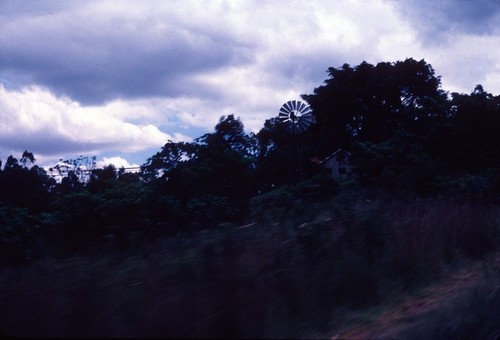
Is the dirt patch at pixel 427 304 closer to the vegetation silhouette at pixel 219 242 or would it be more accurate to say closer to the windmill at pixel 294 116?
the vegetation silhouette at pixel 219 242

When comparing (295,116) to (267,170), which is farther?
(267,170)

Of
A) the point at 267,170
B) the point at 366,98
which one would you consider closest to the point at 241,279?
the point at 267,170

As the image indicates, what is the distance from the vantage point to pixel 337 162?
113ft

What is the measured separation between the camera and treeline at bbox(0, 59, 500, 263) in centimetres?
1081

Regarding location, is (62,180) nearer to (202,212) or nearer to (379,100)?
(202,212)

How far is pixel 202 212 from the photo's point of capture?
12836mm

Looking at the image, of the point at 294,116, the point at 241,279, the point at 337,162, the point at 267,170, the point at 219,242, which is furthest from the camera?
the point at 337,162

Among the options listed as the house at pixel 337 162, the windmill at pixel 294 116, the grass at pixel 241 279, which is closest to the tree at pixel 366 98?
the house at pixel 337 162

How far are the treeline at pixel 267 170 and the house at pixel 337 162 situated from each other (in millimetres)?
936

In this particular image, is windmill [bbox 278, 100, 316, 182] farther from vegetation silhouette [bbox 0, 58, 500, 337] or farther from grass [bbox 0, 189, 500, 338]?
grass [bbox 0, 189, 500, 338]

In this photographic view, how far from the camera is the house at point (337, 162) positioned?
32656 mm

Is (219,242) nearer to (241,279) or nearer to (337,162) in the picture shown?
(241,279)

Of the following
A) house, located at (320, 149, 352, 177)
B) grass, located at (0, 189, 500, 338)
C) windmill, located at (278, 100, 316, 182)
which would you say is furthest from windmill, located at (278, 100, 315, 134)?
grass, located at (0, 189, 500, 338)

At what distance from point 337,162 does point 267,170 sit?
5642 millimetres
